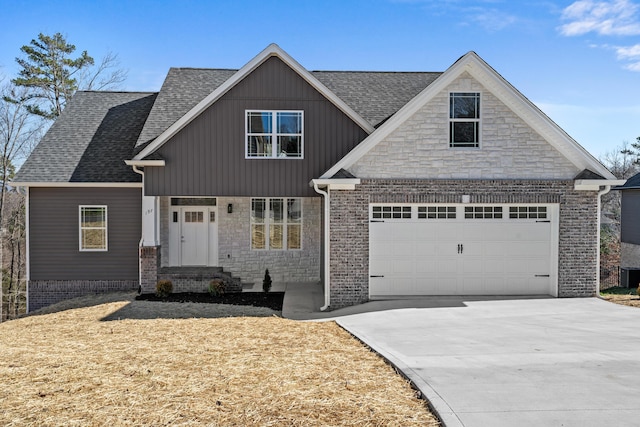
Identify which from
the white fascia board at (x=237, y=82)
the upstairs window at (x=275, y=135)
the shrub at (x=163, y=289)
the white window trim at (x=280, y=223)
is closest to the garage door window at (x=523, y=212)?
the white fascia board at (x=237, y=82)

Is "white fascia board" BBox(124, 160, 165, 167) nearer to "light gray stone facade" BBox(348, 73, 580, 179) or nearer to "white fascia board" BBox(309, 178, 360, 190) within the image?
"white fascia board" BBox(309, 178, 360, 190)

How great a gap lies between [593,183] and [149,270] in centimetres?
1251

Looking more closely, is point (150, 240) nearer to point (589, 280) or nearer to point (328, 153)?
point (328, 153)

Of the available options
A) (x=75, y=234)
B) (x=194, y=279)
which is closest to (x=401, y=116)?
(x=194, y=279)

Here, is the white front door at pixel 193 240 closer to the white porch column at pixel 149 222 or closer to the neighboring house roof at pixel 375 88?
the white porch column at pixel 149 222

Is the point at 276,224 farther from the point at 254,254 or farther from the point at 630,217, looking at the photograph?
the point at 630,217

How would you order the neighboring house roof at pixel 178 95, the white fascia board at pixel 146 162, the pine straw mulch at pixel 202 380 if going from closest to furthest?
the pine straw mulch at pixel 202 380
the white fascia board at pixel 146 162
the neighboring house roof at pixel 178 95

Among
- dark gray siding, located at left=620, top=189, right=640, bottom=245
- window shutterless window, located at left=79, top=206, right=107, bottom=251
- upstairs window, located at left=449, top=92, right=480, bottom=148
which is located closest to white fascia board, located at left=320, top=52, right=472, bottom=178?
upstairs window, located at left=449, top=92, right=480, bottom=148

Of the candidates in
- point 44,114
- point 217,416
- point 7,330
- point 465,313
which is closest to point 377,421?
point 217,416

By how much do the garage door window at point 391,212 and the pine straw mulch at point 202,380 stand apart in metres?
3.92

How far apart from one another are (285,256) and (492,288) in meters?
6.90

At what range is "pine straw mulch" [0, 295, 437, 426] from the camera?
5000mm

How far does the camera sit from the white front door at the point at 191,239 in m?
17.1

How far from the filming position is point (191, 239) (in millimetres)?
17156
